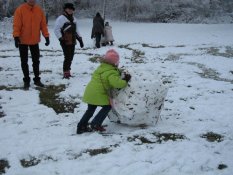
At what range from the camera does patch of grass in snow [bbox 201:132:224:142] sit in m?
6.34

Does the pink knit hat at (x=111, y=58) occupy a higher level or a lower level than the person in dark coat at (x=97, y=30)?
higher

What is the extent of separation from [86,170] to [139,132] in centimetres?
164

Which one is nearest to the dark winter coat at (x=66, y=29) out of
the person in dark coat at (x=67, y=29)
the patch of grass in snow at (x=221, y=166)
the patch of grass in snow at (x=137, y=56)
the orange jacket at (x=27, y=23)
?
the person in dark coat at (x=67, y=29)

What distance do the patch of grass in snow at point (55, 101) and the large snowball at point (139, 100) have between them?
5.17 feet

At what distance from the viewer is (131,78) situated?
664 centimetres

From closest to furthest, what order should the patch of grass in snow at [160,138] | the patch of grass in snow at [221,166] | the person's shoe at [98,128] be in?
the patch of grass in snow at [221,166] < the patch of grass in snow at [160,138] < the person's shoe at [98,128]

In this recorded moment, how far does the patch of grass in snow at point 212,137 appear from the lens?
6344mm

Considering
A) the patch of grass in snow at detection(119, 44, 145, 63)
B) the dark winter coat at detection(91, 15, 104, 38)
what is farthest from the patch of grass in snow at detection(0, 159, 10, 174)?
the dark winter coat at detection(91, 15, 104, 38)

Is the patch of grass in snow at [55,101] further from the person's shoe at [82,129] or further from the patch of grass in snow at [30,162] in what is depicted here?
the patch of grass in snow at [30,162]

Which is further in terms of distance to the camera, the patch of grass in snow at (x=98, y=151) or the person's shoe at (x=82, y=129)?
the person's shoe at (x=82, y=129)

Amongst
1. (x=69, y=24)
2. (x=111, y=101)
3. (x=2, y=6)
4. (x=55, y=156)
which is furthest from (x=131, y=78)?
(x=2, y=6)

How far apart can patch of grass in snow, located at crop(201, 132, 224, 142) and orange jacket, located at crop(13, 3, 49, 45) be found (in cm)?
495

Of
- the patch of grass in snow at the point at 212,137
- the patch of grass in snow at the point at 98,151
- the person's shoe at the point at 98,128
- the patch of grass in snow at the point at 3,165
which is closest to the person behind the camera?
the patch of grass in snow at the point at 3,165

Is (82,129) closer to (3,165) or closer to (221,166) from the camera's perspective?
(3,165)
